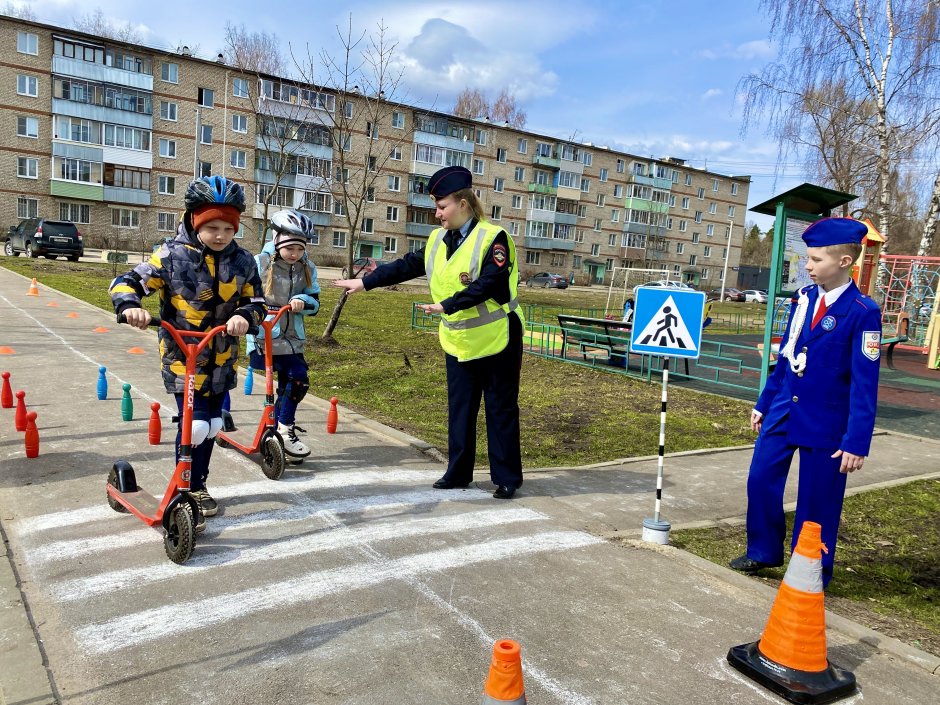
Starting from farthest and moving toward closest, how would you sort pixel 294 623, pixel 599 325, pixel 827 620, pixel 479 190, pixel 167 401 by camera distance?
pixel 479 190
pixel 599 325
pixel 167 401
pixel 827 620
pixel 294 623

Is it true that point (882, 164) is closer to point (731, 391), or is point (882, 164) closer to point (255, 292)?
point (731, 391)

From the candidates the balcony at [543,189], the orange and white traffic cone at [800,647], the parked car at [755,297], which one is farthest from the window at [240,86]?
the orange and white traffic cone at [800,647]

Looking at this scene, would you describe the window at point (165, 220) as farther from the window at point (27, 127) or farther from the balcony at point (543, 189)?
the balcony at point (543, 189)

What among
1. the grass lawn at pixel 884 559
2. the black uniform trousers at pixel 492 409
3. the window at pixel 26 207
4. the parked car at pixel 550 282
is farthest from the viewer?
the parked car at pixel 550 282

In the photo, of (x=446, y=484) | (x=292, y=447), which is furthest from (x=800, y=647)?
→ (x=292, y=447)

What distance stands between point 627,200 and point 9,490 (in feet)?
276

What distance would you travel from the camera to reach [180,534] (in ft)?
12.7

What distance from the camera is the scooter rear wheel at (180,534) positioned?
3.86m

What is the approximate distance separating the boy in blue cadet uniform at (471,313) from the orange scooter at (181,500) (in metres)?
1.45

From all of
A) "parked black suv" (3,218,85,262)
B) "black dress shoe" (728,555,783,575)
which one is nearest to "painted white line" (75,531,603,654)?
"black dress shoe" (728,555,783,575)

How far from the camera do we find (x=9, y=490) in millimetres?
4941

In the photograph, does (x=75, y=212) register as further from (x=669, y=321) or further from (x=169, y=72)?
(x=669, y=321)

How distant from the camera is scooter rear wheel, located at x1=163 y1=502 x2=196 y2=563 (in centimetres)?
386

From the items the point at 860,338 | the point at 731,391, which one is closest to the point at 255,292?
the point at 860,338
